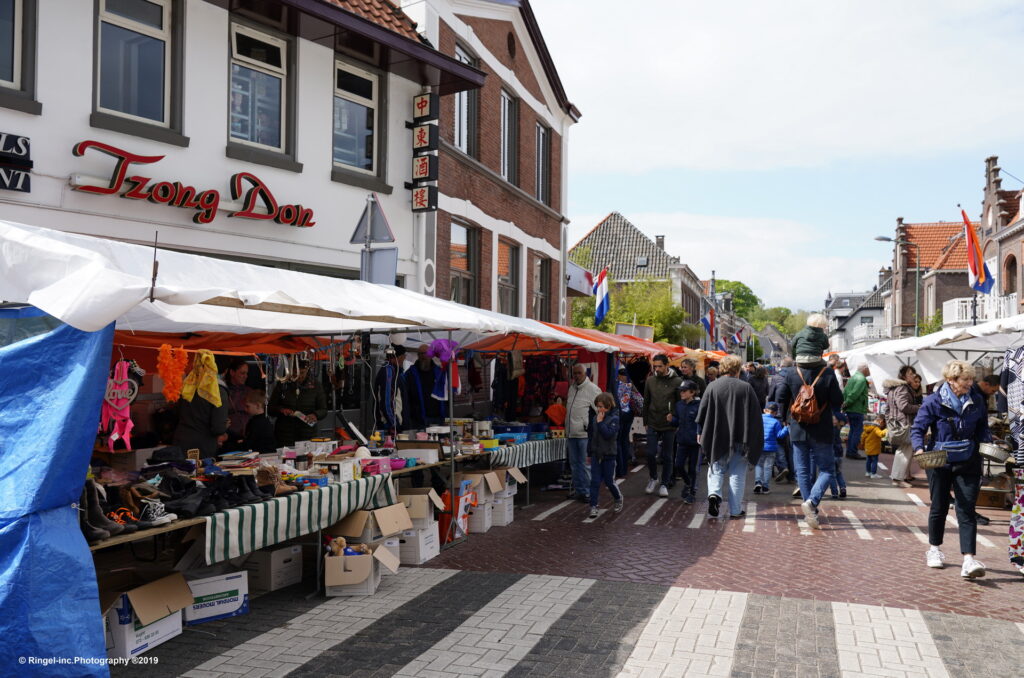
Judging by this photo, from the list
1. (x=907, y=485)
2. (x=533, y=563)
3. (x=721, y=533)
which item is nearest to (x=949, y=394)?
(x=721, y=533)

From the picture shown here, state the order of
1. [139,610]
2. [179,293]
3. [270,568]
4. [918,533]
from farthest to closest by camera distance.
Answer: [918,533] < [270,568] < [139,610] < [179,293]

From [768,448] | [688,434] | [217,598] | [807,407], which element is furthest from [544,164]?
[217,598]

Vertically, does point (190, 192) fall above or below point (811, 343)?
above

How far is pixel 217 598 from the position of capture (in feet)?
19.3

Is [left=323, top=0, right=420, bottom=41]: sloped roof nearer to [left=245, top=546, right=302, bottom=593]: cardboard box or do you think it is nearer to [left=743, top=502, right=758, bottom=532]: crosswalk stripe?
[left=245, top=546, right=302, bottom=593]: cardboard box

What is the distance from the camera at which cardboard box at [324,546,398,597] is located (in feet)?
21.1

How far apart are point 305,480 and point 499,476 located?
316cm

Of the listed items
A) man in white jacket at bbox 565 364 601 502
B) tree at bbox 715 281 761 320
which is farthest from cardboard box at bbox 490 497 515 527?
tree at bbox 715 281 761 320

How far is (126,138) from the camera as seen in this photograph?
9.24 m

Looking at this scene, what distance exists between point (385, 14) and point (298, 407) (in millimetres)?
7059

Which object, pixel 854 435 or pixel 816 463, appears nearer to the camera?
pixel 816 463

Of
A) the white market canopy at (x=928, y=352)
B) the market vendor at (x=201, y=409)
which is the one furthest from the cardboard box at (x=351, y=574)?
the white market canopy at (x=928, y=352)

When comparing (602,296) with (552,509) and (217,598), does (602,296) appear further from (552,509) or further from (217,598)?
(217,598)

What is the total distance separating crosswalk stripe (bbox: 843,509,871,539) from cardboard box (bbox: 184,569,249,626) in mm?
6315
